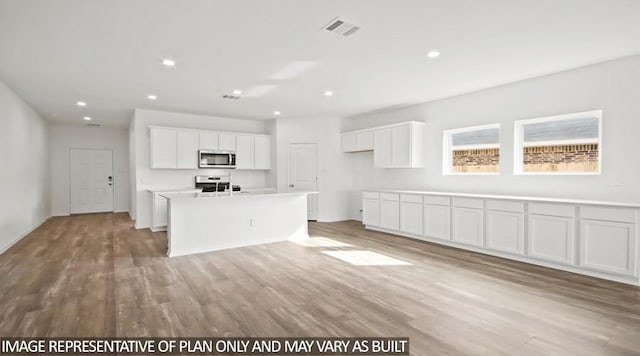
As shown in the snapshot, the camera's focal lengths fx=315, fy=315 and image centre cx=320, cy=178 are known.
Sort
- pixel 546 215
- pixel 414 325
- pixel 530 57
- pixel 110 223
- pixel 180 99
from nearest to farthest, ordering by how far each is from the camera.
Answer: pixel 414 325 < pixel 530 57 < pixel 546 215 < pixel 180 99 < pixel 110 223

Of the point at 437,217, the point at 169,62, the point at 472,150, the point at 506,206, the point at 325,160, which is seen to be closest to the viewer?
the point at 169,62

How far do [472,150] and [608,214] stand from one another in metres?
2.34

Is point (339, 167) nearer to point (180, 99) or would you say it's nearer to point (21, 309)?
point (180, 99)

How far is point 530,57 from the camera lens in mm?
3818

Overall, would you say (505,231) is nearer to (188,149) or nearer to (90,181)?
(188,149)

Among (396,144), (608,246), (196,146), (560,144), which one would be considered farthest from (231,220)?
(560,144)

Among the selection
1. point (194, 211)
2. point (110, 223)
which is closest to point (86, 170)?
point (110, 223)

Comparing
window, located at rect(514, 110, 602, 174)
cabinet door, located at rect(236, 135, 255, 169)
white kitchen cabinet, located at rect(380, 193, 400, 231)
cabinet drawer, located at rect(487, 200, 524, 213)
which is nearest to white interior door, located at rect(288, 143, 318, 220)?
cabinet door, located at rect(236, 135, 255, 169)

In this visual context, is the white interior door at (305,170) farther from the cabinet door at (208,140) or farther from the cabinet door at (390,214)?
the cabinet door at (390,214)

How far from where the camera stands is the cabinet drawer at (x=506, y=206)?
4.34 meters

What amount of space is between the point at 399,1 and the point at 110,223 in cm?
798

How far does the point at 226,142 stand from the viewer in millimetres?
7570

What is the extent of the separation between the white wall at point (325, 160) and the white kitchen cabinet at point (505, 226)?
381 centimetres

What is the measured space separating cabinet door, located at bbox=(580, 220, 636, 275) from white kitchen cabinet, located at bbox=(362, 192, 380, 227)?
Result: 3427mm
